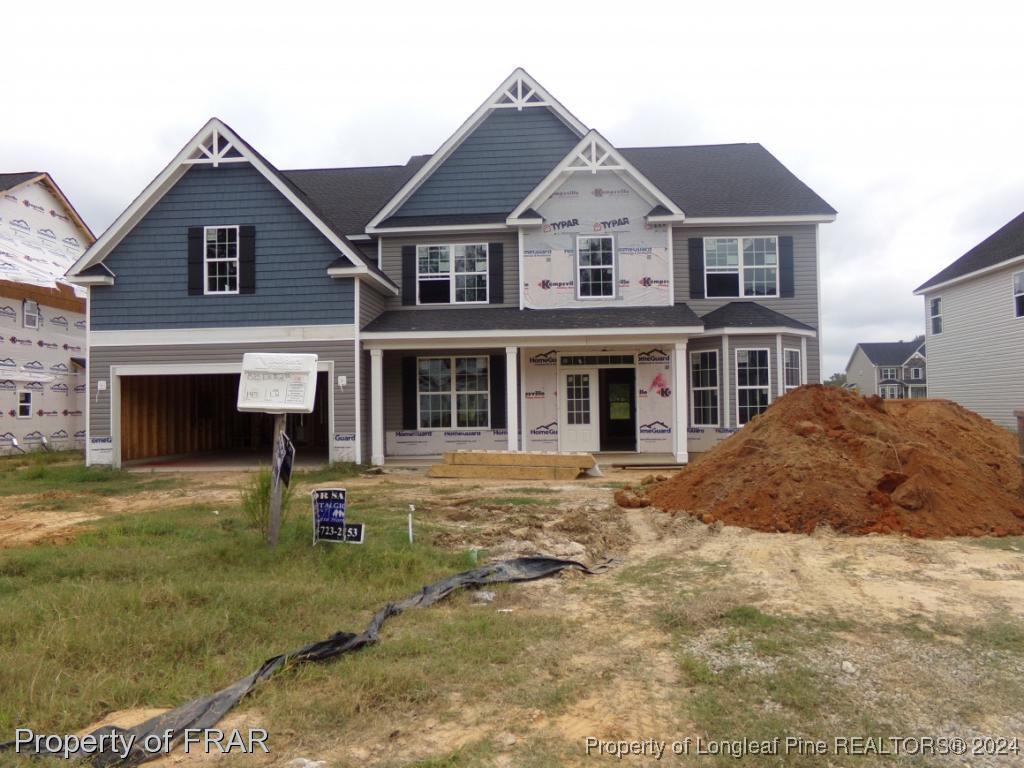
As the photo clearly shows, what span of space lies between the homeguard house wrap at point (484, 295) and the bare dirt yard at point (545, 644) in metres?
7.66

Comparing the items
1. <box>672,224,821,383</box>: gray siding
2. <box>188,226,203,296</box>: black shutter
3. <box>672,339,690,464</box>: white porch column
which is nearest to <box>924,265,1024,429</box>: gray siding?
<box>672,224,821,383</box>: gray siding

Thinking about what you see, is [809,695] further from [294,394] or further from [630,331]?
[630,331]

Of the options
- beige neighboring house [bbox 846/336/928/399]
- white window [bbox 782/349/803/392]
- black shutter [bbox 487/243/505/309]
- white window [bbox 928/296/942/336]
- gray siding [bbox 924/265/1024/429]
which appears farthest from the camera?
beige neighboring house [bbox 846/336/928/399]

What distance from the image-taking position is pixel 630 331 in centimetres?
1458

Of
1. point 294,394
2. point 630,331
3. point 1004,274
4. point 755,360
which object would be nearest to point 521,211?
point 630,331

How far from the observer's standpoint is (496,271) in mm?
16828

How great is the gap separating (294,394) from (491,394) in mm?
9730

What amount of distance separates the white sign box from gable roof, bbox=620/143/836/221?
480 inches

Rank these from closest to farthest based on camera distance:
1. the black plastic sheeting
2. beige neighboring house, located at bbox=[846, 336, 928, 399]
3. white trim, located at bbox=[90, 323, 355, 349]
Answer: the black plastic sheeting, white trim, located at bbox=[90, 323, 355, 349], beige neighboring house, located at bbox=[846, 336, 928, 399]

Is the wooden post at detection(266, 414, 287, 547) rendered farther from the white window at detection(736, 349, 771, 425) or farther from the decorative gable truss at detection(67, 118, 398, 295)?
the white window at detection(736, 349, 771, 425)

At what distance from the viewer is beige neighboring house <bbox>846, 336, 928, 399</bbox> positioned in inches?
2472

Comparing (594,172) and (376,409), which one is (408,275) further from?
(594,172)

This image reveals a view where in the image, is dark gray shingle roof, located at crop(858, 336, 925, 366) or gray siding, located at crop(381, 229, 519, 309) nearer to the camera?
gray siding, located at crop(381, 229, 519, 309)

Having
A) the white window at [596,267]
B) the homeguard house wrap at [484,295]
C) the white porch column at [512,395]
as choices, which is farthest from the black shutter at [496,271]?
the white porch column at [512,395]
